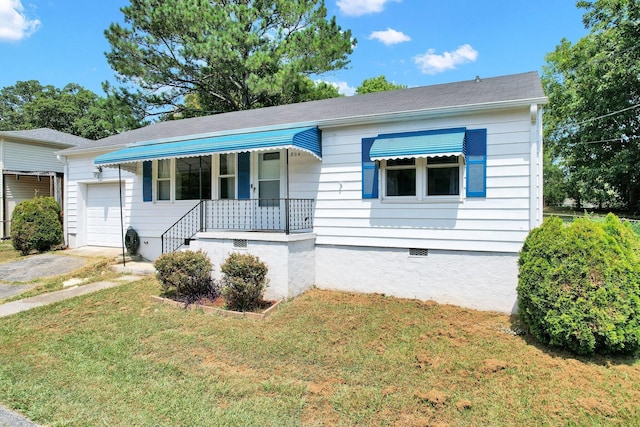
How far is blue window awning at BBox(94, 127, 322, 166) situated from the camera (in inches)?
270

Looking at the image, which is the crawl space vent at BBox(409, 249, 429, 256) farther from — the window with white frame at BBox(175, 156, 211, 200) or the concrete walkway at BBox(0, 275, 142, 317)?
the concrete walkway at BBox(0, 275, 142, 317)

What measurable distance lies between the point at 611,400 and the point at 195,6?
18.9 m

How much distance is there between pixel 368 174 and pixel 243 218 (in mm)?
3348

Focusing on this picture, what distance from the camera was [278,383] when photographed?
12.7 feet

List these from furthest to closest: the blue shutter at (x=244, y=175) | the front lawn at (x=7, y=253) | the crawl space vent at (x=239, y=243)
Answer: the front lawn at (x=7, y=253), the blue shutter at (x=244, y=175), the crawl space vent at (x=239, y=243)

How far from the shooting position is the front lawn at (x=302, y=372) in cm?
330

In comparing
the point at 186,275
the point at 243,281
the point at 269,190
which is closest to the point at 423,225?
the point at 243,281

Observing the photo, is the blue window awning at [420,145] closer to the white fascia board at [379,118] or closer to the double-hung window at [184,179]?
the white fascia board at [379,118]

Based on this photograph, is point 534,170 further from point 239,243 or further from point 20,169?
point 20,169

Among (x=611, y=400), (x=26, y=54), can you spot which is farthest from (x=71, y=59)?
(x=611, y=400)

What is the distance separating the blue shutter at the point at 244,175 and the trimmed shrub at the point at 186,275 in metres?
2.08

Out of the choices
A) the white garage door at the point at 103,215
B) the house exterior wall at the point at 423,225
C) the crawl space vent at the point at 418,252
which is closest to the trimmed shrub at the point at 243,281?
the house exterior wall at the point at 423,225

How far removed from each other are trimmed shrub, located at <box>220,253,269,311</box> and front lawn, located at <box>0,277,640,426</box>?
0.45 m

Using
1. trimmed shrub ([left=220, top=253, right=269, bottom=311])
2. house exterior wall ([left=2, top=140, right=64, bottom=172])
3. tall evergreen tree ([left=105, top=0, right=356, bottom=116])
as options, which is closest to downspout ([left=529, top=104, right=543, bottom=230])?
trimmed shrub ([left=220, top=253, right=269, bottom=311])
